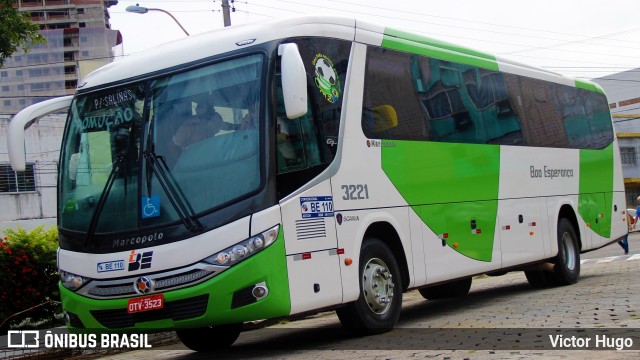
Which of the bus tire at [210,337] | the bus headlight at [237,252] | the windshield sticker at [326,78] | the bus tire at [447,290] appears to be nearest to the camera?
the bus headlight at [237,252]

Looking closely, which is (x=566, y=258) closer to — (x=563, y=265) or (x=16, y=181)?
(x=563, y=265)

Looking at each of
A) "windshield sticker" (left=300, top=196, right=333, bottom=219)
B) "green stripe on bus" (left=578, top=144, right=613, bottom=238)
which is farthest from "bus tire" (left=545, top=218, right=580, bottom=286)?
Result: "windshield sticker" (left=300, top=196, right=333, bottom=219)

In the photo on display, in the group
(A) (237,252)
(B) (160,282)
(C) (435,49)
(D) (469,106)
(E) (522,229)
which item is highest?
(C) (435,49)

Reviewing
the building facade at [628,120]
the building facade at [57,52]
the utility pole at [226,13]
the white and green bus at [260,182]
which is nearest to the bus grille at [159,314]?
the white and green bus at [260,182]

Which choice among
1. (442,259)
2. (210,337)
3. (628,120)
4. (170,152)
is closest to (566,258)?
(442,259)

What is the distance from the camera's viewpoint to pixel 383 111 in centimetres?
1096

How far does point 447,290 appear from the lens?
1577cm

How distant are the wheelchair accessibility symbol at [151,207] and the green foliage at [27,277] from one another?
19.1 ft

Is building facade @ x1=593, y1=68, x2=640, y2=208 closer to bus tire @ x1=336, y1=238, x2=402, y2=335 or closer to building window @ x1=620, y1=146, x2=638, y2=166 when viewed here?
building window @ x1=620, y1=146, x2=638, y2=166

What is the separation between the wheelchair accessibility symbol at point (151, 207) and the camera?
8977 mm

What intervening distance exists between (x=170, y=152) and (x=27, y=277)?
6.56m

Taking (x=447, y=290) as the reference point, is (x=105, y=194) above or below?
above

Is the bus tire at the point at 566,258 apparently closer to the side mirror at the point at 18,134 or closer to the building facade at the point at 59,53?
the side mirror at the point at 18,134

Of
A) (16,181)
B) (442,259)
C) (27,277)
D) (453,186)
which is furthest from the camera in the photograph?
(16,181)
